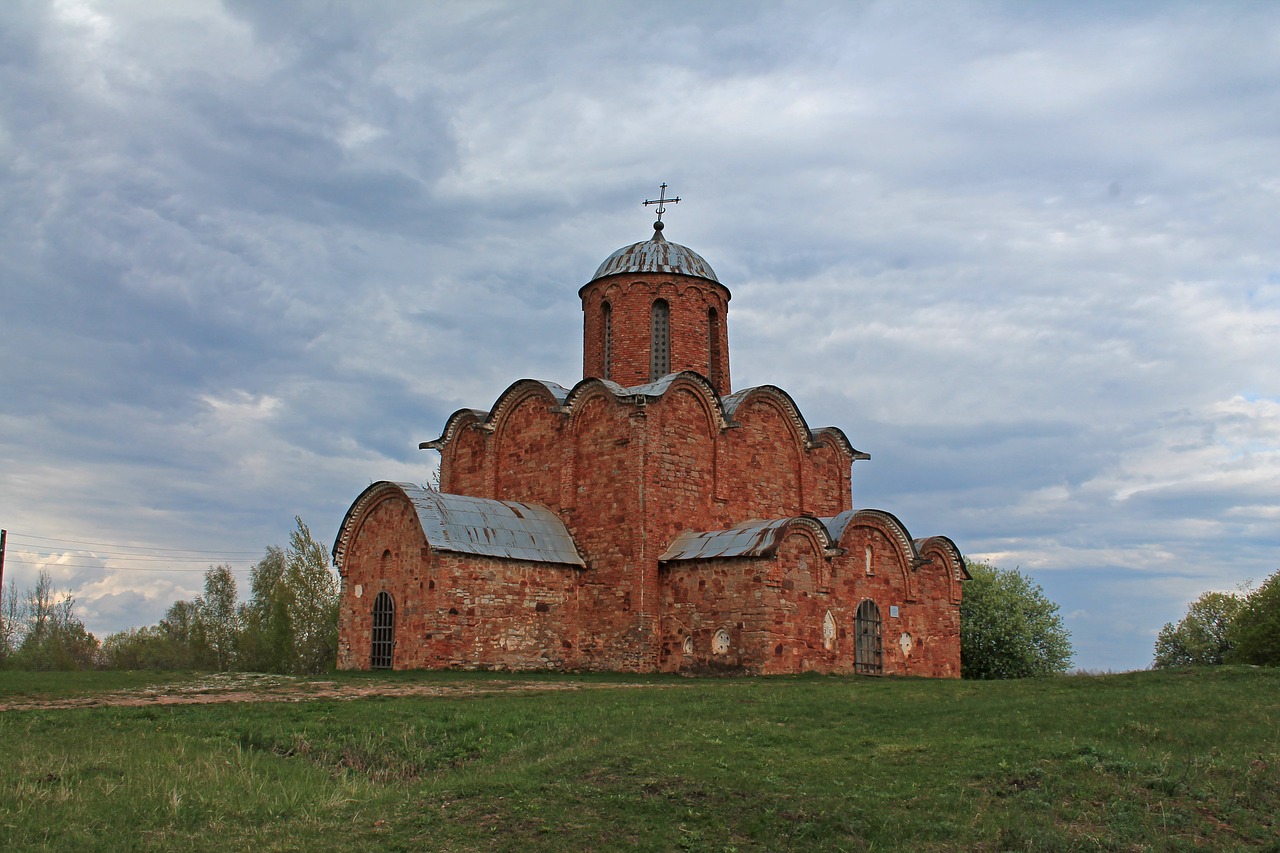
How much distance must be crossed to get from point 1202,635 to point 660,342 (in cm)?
2630

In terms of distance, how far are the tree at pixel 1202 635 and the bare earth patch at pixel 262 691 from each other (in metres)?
29.7

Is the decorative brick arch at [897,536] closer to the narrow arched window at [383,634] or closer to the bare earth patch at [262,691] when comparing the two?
the bare earth patch at [262,691]

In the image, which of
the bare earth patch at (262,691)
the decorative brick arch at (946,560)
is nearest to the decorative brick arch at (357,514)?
the bare earth patch at (262,691)

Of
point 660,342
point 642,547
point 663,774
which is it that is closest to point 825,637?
point 642,547

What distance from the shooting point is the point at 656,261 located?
28859mm

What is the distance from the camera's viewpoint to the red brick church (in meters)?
22.7

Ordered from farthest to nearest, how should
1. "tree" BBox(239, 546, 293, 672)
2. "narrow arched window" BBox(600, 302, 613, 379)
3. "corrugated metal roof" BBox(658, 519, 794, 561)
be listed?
"tree" BBox(239, 546, 293, 672) < "narrow arched window" BBox(600, 302, 613, 379) < "corrugated metal roof" BBox(658, 519, 794, 561)

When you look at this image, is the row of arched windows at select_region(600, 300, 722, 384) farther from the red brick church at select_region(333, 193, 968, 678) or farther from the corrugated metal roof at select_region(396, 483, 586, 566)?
the corrugated metal roof at select_region(396, 483, 586, 566)

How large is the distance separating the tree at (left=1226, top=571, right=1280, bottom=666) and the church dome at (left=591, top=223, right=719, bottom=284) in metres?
17.6

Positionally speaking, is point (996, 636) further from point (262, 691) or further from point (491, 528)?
point (262, 691)

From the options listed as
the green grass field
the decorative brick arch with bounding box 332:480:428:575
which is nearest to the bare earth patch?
the green grass field

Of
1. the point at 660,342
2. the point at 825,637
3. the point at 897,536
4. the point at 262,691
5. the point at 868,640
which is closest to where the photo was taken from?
the point at 262,691

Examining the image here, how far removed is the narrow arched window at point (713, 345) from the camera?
94.8 feet

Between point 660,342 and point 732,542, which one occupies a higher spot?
point 660,342
